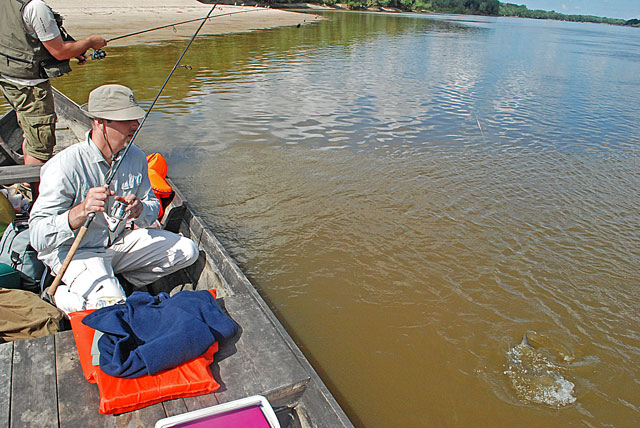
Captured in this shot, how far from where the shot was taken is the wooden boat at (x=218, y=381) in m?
1.91

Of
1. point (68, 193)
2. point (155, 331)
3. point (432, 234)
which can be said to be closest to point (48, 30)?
point (68, 193)

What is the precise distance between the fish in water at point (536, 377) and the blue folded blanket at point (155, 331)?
7.38ft

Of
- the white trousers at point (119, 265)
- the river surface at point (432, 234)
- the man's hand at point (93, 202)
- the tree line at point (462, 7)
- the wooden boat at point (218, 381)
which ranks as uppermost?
the tree line at point (462, 7)

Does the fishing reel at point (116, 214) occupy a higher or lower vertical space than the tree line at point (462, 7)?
lower

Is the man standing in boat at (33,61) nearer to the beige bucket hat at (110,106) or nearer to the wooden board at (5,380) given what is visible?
the beige bucket hat at (110,106)

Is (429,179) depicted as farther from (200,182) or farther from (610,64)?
(610,64)

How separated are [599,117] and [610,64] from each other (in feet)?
44.7

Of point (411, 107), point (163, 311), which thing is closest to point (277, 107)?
point (411, 107)

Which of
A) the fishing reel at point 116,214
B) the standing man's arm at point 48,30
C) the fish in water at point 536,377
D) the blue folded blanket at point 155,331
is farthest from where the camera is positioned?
the standing man's arm at point 48,30

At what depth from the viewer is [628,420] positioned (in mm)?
3123

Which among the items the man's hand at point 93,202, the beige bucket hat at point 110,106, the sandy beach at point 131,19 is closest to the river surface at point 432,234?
the man's hand at point 93,202

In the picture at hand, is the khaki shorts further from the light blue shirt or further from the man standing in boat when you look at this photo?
the light blue shirt

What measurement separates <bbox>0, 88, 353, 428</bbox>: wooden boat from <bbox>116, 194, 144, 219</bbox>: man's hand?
83 centimetres

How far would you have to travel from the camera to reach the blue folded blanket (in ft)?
6.61
